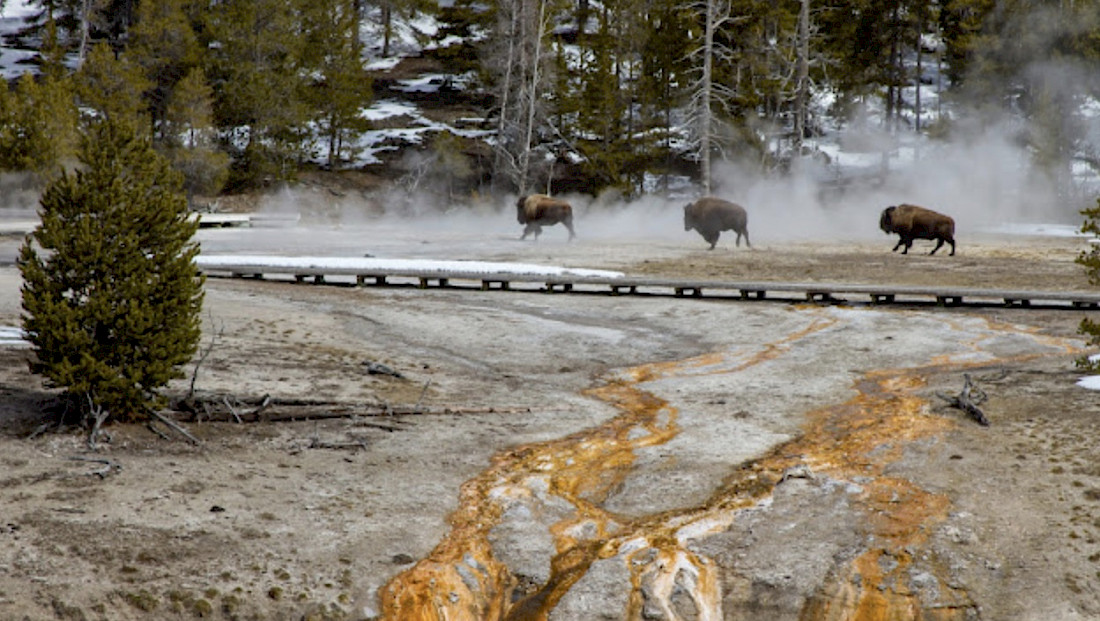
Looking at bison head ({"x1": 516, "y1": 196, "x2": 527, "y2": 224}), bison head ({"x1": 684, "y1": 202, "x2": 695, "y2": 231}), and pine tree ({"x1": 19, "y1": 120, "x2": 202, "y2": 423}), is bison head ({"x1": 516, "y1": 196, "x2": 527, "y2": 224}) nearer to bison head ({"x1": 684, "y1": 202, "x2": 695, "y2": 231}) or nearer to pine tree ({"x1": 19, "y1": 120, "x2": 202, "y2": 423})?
→ bison head ({"x1": 684, "y1": 202, "x2": 695, "y2": 231})

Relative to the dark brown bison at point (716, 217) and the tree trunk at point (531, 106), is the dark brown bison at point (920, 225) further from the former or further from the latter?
the tree trunk at point (531, 106)

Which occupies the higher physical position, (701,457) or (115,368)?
(115,368)

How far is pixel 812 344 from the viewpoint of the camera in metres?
14.8

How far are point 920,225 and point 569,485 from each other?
70.8 feet

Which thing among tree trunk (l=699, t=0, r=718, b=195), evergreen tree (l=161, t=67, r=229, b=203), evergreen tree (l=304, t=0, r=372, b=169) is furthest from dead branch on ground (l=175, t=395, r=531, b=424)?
evergreen tree (l=304, t=0, r=372, b=169)

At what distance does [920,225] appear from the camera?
27.3 metres

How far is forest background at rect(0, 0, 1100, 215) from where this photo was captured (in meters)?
41.6

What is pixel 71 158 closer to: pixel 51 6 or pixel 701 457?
pixel 51 6

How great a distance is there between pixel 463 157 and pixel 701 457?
121 ft

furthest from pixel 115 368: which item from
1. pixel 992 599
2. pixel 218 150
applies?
pixel 218 150

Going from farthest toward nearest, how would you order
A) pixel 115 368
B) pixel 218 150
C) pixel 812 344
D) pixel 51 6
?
pixel 51 6
pixel 218 150
pixel 812 344
pixel 115 368

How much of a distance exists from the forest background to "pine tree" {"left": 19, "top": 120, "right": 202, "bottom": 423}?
31.2m

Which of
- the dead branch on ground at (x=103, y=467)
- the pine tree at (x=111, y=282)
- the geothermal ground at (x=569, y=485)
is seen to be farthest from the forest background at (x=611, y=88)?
the dead branch on ground at (x=103, y=467)

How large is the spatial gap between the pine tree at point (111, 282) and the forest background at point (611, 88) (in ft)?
103
